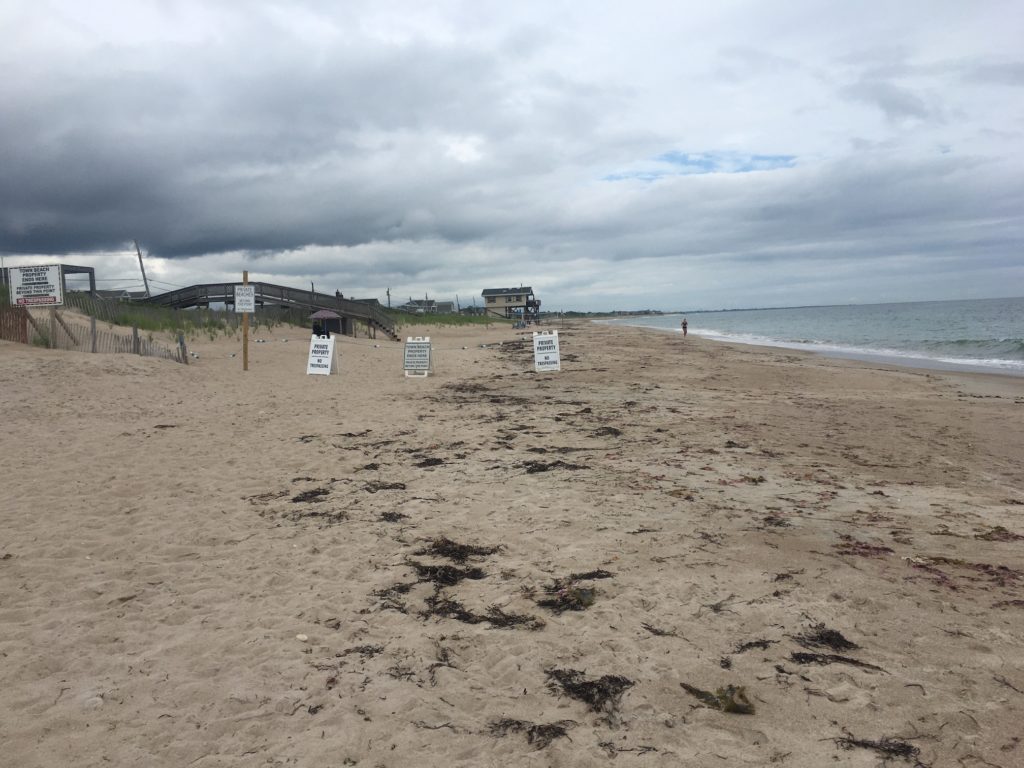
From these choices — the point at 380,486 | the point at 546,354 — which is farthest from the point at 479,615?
the point at 546,354

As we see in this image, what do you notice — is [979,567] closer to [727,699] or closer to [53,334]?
[727,699]

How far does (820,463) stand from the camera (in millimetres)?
6961

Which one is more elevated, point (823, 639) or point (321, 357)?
point (321, 357)

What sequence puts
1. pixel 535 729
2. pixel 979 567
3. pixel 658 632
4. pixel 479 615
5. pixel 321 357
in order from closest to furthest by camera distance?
pixel 535 729
pixel 658 632
pixel 479 615
pixel 979 567
pixel 321 357

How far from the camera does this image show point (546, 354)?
1672 centimetres

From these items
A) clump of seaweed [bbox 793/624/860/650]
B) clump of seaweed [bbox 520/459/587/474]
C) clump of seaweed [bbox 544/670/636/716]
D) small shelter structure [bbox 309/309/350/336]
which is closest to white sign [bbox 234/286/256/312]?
clump of seaweed [bbox 520/459/587/474]

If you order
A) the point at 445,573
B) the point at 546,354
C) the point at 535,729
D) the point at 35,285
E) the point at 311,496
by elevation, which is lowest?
the point at 535,729

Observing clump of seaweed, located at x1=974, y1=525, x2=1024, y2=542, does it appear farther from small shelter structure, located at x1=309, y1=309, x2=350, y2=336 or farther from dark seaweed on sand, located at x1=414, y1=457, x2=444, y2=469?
small shelter structure, located at x1=309, y1=309, x2=350, y2=336

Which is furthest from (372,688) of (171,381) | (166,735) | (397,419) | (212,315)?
(212,315)

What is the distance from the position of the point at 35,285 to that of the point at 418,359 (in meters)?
8.29

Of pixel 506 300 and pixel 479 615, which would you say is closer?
pixel 479 615

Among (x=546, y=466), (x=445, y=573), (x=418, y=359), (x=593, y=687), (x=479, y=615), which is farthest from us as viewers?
(x=418, y=359)

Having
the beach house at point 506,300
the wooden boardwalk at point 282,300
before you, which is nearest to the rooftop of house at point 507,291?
the beach house at point 506,300

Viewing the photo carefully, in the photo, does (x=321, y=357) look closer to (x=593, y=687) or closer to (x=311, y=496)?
(x=311, y=496)
